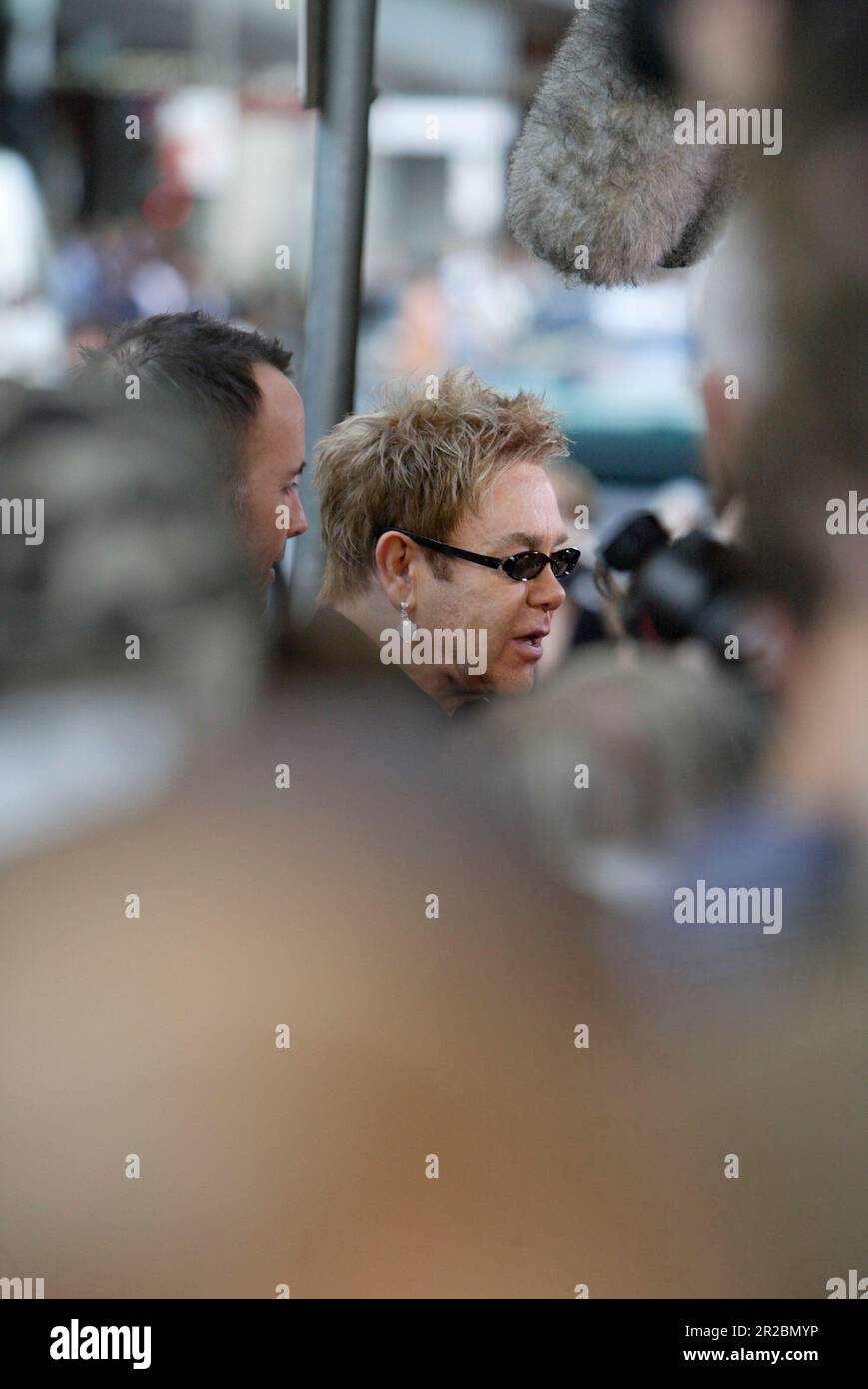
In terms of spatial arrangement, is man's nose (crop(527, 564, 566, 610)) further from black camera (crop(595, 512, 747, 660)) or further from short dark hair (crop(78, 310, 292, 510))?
short dark hair (crop(78, 310, 292, 510))

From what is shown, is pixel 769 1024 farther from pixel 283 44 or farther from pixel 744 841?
pixel 283 44

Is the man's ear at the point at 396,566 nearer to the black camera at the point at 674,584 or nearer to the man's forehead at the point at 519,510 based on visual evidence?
the man's forehead at the point at 519,510

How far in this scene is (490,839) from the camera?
4.08 feet

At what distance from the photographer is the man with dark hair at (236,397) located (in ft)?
4.31

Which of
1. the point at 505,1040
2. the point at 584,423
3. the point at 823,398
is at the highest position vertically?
the point at 584,423

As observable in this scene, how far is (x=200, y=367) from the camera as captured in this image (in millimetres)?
1375

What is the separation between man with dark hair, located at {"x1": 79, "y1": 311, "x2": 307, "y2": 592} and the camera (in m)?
1.31

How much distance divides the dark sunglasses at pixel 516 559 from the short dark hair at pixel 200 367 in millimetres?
176

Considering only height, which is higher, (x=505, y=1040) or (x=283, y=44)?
(x=283, y=44)

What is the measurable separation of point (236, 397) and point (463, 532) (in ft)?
0.85

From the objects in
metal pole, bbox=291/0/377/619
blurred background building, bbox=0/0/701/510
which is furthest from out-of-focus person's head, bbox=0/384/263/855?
metal pole, bbox=291/0/377/619

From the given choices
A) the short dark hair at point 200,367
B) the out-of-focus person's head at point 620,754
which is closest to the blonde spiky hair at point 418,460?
the short dark hair at point 200,367

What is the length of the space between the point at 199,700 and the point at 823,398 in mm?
531
